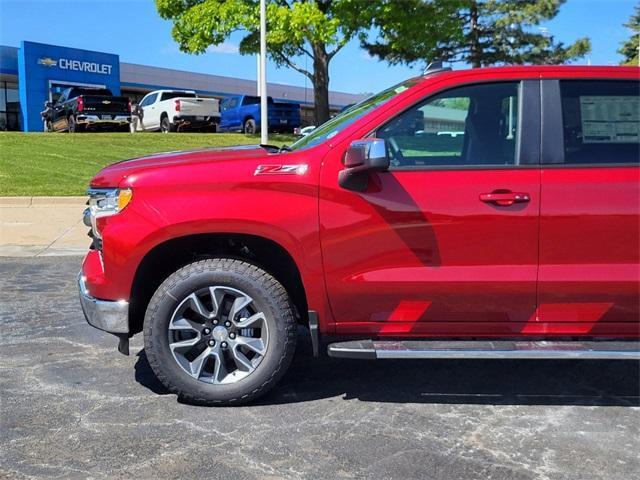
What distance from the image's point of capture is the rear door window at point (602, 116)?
3.84 meters

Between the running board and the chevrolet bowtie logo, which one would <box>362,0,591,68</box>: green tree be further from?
the running board

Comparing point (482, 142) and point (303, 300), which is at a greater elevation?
point (482, 142)

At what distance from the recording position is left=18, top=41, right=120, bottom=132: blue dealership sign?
3694 centimetres

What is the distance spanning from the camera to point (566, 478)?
3129 millimetres

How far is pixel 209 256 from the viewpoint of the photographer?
3.97 meters

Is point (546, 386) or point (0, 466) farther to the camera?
point (546, 386)

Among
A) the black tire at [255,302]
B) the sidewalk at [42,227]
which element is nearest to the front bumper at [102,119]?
the sidewalk at [42,227]

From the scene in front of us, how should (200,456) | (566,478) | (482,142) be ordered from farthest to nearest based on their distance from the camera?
1. (482,142)
2. (200,456)
3. (566,478)

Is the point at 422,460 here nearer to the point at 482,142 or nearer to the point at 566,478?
the point at 566,478

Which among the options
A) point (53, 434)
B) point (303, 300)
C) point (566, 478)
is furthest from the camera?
point (303, 300)

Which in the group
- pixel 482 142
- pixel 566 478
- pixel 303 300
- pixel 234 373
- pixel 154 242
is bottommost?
pixel 566 478

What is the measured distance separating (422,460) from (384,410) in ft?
2.13

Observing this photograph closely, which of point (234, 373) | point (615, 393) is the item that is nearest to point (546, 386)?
point (615, 393)

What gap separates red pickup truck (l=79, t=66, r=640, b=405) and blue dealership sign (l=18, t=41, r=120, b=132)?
121 ft
